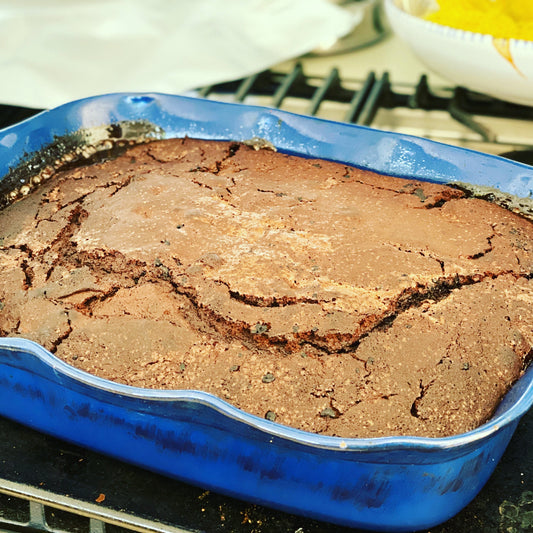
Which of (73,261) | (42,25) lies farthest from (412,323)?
(42,25)

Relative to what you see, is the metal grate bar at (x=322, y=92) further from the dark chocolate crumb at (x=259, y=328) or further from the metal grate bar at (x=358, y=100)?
the dark chocolate crumb at (x=259, y=328)

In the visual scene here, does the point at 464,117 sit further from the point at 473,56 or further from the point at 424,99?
the point at 473,56

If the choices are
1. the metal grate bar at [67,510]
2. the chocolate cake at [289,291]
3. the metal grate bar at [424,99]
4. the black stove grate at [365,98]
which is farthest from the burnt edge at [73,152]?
the metal grate bar at [424,99]

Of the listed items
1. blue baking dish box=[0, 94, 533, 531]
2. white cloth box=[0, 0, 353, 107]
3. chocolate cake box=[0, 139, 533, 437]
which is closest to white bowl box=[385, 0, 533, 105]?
chocolate cake box=[0, 139, 533, 437]

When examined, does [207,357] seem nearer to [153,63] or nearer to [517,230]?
[517,230]

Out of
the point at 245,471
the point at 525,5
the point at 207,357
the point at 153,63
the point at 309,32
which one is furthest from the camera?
the point at 309,32

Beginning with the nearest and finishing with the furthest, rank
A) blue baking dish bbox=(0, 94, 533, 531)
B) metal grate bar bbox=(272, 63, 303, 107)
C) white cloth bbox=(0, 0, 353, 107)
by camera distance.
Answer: blue baking dish bbox=(0, 94, 533, 531), metal grate bar bbox=(272, 63, 303, 107), white cloth bbox=(0, 0, 353, 107)

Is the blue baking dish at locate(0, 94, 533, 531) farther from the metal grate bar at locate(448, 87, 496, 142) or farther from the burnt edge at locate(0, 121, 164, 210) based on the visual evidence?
the metal grate bar at locate(448, 87, 496, 142)
